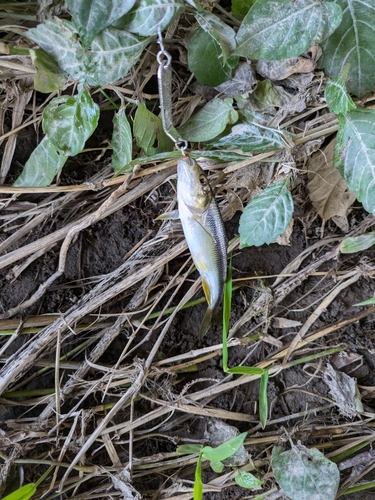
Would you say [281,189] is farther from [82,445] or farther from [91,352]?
[82,445]

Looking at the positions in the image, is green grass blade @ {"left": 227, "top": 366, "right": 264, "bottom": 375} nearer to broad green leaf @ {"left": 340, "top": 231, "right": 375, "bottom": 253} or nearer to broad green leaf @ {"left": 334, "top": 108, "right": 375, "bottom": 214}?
broad green leaf @ {"left": 340, "top": 231, "right": 375, "bottom": 253}

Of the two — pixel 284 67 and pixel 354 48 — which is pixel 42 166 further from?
pixel 354 48

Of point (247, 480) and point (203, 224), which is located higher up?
point (203, 224)

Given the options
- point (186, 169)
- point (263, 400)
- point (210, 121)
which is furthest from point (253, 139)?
point (263, 400)

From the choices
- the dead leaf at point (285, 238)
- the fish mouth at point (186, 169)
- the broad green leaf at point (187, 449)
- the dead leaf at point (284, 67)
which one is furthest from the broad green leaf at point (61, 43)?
the broad green leaf at point (187, 449)

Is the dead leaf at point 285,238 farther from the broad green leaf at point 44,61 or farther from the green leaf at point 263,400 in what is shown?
the broad green leaf at point 44,61

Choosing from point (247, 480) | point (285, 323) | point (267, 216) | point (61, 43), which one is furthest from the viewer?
point (285, 323)

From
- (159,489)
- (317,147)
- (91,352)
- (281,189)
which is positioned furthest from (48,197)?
(159,489)
